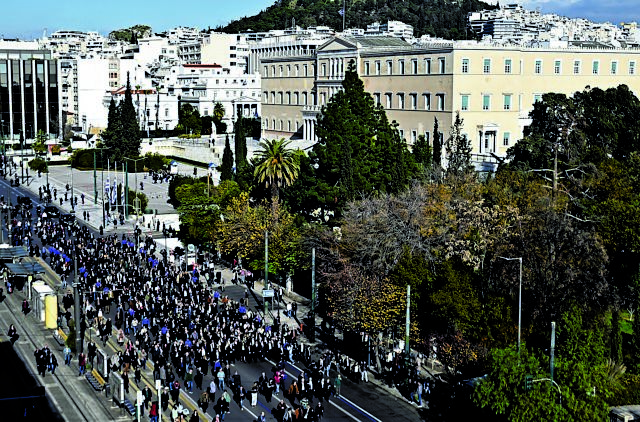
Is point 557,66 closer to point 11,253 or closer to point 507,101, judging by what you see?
point 507,101

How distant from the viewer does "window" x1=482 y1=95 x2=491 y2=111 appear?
78750 mm

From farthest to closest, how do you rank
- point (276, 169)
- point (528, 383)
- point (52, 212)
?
point (52, 212) → point (276, 169) → point (528, 383)

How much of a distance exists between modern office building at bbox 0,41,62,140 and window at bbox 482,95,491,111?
9785 cm

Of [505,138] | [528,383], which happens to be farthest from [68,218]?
[528,383]

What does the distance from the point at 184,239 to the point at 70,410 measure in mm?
31697

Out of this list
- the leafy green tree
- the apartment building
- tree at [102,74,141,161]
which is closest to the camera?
the leafy green tree

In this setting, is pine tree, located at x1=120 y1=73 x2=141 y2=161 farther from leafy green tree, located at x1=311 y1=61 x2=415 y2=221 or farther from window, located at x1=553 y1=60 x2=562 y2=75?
leafy green tree, located at x1=311 y1=61 x2=415 y2=221

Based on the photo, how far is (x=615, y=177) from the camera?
150 ft

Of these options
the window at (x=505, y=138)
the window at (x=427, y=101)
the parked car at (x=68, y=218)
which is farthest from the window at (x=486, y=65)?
the parked car at (x=68, y=218)

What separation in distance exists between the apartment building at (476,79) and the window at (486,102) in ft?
0.30

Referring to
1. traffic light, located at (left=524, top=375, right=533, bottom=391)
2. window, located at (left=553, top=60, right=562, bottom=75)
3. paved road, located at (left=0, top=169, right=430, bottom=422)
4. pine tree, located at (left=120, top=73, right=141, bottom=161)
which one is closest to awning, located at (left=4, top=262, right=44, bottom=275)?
paved road, located at (left=0, top=169, right=430, bottom=422)

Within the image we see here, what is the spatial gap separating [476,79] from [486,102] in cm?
227

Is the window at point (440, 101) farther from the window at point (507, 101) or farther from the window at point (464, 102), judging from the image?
the window at point (507, 101)

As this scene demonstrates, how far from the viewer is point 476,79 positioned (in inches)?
3091
